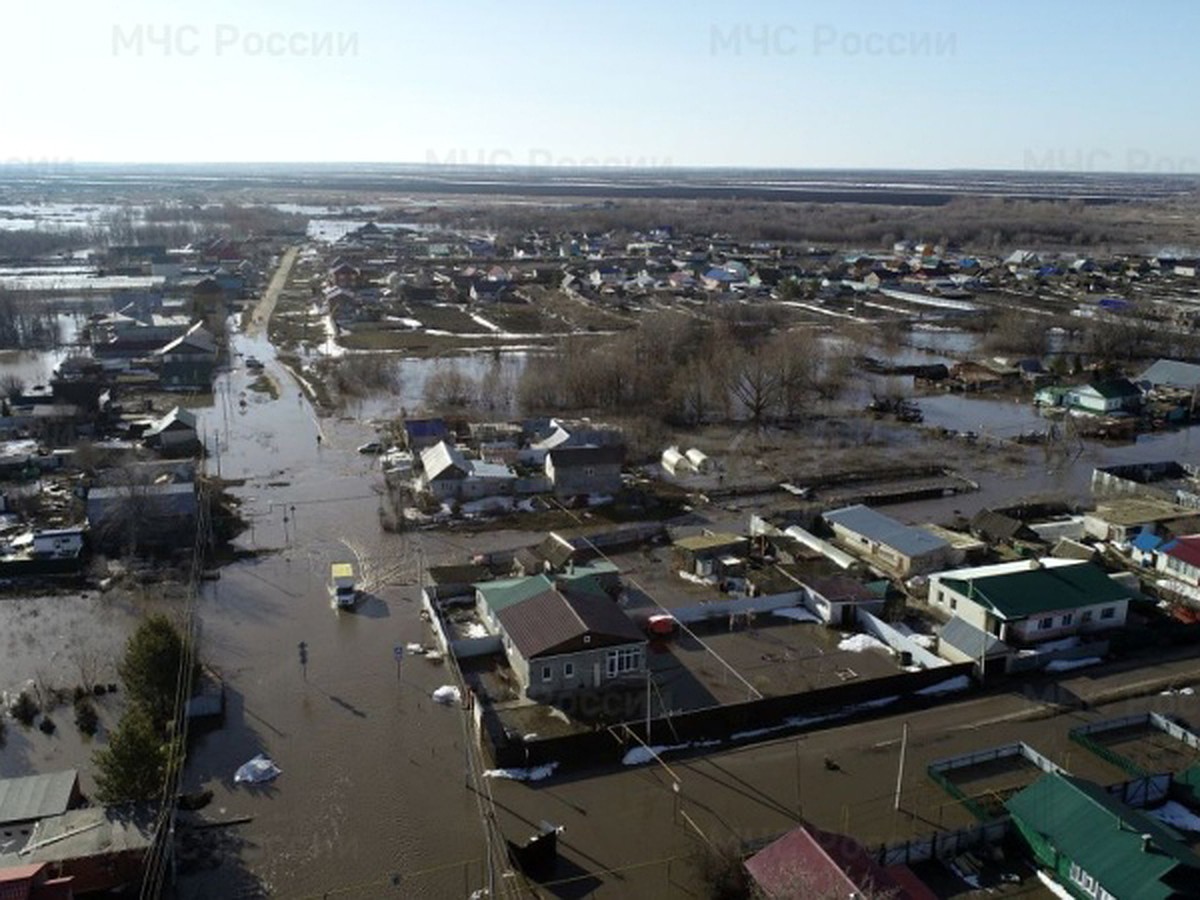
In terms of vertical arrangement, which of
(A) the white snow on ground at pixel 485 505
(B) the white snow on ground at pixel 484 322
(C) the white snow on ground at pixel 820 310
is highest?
(C) the white snow on ground at pixel 820 310

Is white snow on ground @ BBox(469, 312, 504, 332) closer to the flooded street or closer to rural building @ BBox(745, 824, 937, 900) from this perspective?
the flooded street

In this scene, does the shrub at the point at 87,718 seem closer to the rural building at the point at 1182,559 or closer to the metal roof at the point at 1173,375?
the rural building at the point at 1182,559

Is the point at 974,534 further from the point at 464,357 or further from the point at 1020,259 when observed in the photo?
the point at 1020,259

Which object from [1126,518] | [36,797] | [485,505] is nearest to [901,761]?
[36,797]

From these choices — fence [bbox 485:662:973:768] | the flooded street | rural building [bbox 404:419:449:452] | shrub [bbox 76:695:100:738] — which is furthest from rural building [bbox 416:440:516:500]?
shrub [bbox 76:695:100:738]

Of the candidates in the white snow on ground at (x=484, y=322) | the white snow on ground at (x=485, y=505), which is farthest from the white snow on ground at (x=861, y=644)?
the white snow on ground at (x=484, y=322)

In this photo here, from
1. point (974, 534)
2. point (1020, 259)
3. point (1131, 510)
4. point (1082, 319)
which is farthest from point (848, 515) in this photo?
point (1020, 259)

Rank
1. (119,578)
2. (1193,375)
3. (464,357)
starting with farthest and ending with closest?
(464,357)
(1193,375)
(119,578)
